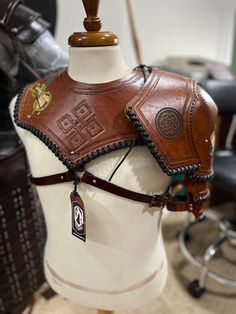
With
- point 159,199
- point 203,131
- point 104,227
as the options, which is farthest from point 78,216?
point 203,131

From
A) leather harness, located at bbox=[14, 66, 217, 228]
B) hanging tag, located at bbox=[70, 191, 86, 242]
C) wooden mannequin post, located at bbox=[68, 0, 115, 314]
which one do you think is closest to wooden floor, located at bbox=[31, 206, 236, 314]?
hanging tag, located at bbox=[70, 191, 86, 242]

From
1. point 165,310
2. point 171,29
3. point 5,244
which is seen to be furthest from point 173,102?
point 171,29

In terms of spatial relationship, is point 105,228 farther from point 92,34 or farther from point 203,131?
point 92,34

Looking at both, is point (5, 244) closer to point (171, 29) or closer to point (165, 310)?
point (165, 310)

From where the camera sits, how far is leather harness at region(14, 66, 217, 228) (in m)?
0.61

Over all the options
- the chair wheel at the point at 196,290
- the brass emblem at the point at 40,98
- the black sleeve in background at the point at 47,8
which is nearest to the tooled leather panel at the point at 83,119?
the brass emblem at the point at 40,98

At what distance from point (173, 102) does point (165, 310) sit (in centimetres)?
101

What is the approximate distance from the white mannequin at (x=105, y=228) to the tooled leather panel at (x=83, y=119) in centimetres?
3

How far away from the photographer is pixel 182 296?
1.40 metres

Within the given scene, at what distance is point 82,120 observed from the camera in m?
0.63

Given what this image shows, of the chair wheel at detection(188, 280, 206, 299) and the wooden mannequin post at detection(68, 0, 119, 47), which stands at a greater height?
the wooden mannequin post at detection(68, 0, 119, 47)

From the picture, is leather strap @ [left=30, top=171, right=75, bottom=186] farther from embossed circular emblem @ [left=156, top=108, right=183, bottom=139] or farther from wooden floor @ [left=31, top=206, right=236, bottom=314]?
wooden floor @ [left=31, top=206, right=236, bottom=314]

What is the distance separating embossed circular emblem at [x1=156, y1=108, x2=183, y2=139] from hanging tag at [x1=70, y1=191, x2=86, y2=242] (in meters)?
0.22

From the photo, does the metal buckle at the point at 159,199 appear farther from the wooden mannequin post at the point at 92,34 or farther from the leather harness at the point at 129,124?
the wooden mannequin post at the point at 92,34
